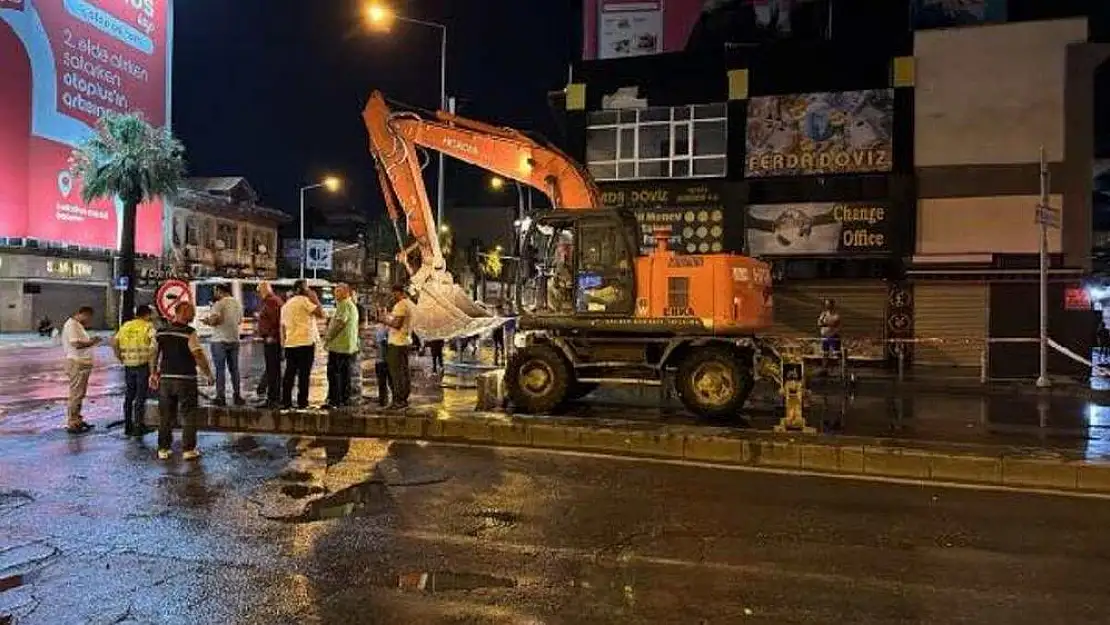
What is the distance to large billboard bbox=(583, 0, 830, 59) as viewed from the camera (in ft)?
90.7

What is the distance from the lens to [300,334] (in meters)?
12.4

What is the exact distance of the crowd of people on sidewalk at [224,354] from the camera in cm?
989

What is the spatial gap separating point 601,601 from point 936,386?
620 inches

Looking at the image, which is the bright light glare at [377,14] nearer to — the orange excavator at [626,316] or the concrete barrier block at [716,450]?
the orange excavator at [626,316]

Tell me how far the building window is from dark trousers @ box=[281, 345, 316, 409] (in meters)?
14.6

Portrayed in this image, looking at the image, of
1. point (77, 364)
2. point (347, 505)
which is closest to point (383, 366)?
point (77, 364)

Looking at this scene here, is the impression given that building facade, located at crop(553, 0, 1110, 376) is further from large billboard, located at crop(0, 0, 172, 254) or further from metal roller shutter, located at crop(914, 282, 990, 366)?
large billboard, located at crop(0, 0, 172, 254)

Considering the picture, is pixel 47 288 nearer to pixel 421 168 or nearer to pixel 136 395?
pixel 421 168

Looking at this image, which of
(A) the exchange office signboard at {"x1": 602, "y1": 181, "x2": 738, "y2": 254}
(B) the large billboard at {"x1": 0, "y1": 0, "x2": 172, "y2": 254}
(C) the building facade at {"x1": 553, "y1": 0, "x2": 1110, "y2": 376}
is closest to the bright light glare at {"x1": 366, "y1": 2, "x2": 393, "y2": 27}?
(C) the building facade at {"x1": 553, "y1": 0, "x2": 1110, "y2": 376}

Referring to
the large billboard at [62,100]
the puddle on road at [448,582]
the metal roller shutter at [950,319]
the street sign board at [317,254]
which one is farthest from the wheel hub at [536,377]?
the street sign board at [317,254]

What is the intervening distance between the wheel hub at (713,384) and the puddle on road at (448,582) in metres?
7.74

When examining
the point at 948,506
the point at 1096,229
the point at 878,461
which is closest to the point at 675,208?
the point at 878,461

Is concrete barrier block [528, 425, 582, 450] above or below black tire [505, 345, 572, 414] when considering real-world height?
below

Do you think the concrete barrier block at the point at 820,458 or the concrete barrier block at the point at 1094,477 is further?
the concrete barrier block at the point at 820,458
